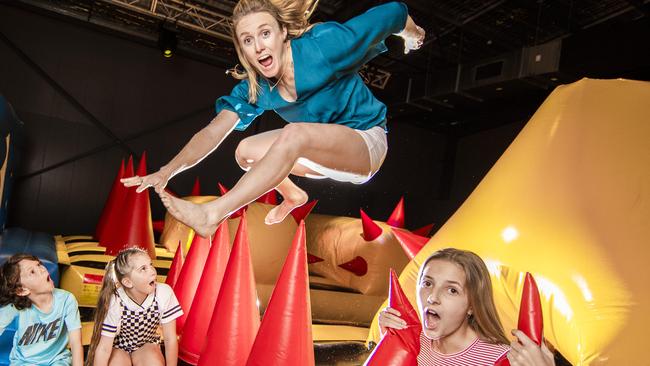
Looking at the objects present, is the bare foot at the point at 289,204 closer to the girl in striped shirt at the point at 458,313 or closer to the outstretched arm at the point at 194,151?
the outstretched arm at the point at 194,151

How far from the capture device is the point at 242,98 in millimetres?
1174

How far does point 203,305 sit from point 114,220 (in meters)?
2.06

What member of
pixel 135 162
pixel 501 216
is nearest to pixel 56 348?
pixel 501 216

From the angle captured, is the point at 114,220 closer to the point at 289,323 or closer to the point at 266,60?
the point at 289,323

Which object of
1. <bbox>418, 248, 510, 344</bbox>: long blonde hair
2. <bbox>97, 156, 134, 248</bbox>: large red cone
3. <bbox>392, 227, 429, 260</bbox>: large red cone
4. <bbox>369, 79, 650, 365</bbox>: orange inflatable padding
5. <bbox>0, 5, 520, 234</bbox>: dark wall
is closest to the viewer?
<bbox>418, 248, 510, 344</bbox>: long blonde hair

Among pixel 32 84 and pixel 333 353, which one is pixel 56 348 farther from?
pixel 32 84

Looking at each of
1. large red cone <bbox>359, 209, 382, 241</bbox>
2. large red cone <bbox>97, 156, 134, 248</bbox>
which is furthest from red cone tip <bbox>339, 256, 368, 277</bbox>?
large red cone <bbox>97, 156, 134, 248</bbox>

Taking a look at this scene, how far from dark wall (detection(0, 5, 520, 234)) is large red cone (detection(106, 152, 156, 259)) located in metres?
1.52

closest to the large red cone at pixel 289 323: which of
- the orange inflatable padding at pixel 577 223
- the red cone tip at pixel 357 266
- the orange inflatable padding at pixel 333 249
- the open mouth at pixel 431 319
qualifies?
the orange inflatable padding at pixel 577 223

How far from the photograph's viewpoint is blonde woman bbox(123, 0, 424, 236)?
92 cm

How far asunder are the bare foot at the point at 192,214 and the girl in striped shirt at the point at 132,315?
1.30 m

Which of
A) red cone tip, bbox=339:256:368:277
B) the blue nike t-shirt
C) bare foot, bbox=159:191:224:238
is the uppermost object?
bare foot, bbox=159:191:224:238

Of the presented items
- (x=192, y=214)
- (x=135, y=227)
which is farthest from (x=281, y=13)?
(x=135, y=227)

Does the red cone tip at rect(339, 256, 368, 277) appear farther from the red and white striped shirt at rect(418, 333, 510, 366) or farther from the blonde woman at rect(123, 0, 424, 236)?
the blonde woman at rect(123, 0, 424, 236)
